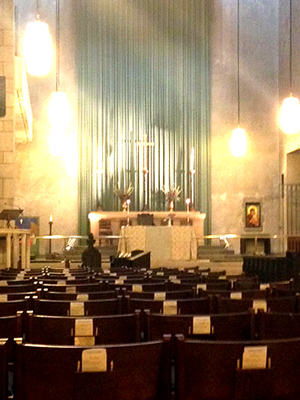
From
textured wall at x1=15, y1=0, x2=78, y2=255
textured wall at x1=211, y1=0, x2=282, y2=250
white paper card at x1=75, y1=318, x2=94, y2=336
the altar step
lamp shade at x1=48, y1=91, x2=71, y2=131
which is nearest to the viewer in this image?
white paper card at x1=75, y1=318, x2=94, y2=336

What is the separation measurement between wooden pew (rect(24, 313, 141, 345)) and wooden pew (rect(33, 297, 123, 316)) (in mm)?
838

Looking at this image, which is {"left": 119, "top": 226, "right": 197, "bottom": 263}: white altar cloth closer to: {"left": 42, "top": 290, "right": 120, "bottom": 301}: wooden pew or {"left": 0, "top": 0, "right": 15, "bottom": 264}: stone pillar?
{"left": 0, "top": 0, "right": 15, "bottom": 264}: stone pillar

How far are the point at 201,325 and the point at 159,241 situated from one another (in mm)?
12563

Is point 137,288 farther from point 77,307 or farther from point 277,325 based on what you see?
point 277,325

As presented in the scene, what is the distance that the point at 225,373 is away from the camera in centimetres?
253

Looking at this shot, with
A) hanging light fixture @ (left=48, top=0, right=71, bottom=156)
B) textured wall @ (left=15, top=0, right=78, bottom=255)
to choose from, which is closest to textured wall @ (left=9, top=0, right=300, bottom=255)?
textured wall @ (left=15, top=0, right=78, bottom=255)

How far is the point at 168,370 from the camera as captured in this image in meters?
2.60

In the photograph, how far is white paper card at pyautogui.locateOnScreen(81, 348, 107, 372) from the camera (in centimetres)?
242

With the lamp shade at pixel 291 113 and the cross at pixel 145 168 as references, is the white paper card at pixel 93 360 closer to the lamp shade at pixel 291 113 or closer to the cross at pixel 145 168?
the lamp shade at pixel 291 113

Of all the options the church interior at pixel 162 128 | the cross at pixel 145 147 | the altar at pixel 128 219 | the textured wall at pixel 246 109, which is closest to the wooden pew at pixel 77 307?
the church interior at pixel 162 128

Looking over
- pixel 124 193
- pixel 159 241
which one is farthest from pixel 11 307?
pixel 124 193

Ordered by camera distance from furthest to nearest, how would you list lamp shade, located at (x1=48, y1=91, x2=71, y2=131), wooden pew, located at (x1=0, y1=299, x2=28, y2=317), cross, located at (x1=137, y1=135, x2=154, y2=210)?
cross, located at (x1=137, y1=135, x2=154, y2=210) → lamp shade, located at (x1=48, y1=91, x2=71, y2=131) → wooden pew, located at (x1=0, y1=299, x2=28, y2=317)

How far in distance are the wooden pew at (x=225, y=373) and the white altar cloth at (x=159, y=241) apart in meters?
13.4

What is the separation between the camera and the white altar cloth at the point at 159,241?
15953 millimetres
